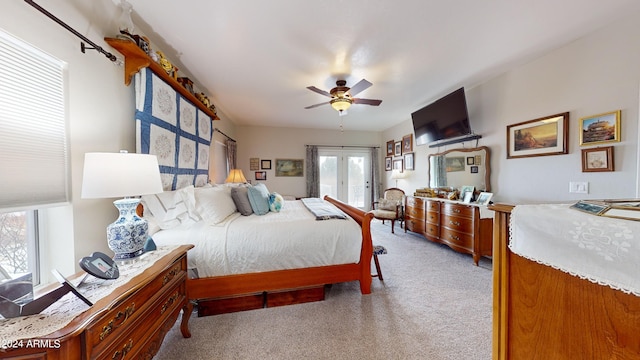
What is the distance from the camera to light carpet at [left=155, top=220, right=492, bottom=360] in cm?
148

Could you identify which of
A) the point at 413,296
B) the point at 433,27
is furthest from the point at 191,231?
the point at 433,27

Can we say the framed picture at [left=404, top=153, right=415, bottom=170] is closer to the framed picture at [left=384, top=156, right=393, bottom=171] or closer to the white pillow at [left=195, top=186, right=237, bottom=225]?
the framed picture at [left=384, top=156, right=393, bottom=171]

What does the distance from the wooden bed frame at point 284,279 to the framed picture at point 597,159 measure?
2200 mm

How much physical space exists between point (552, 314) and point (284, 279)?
172 centimetres

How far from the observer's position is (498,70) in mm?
2783

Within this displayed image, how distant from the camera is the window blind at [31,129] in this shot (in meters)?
0.98

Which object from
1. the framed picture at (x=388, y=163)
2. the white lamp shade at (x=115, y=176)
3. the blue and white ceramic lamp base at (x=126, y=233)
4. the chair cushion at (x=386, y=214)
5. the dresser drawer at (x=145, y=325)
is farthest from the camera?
the framed picture at (x=388, y=163)

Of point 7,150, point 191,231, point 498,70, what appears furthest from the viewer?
point 498,70

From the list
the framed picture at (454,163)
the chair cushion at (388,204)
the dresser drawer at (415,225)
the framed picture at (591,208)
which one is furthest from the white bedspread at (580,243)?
the chair cushion at (388,204)

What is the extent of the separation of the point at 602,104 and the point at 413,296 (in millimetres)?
2544

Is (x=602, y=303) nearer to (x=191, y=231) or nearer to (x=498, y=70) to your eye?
(x=191, y=231)

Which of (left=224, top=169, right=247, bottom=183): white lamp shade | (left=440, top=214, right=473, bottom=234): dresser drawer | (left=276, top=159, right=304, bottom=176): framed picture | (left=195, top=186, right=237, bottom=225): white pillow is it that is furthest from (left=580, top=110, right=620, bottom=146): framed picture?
(left=276, top=159, right=304, bottom=176): framed picture

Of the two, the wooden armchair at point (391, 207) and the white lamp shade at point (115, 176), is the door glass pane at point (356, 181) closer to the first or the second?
the wooden armchair at point (391, 207)

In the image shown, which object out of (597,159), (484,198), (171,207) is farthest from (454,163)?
(171,207)
